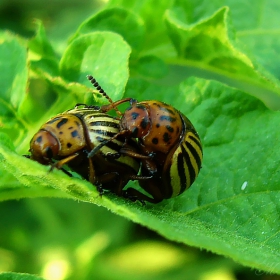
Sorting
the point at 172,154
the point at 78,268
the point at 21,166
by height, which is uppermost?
the point at 21,166

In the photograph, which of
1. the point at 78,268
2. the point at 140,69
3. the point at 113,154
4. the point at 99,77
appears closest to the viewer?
the point at 113,154

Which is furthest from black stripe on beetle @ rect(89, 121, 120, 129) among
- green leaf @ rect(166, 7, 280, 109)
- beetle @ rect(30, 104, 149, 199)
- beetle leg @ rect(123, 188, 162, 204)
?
green leaf @ rect(166, 7, 280, 109)

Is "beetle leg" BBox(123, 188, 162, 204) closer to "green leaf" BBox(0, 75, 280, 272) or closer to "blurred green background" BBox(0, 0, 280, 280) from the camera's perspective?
"green leaf" BBox(0, 75, 280, 272)

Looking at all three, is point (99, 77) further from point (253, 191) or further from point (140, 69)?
point (253, 191)

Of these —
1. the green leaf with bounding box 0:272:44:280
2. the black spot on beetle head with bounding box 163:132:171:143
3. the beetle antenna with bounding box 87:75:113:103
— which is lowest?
the green leaf with bounding box 0:272:44:280

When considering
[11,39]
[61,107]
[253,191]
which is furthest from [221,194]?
[11,39]

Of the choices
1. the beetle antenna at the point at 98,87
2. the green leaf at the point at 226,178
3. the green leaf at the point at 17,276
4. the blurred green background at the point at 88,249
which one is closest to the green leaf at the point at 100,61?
the beetle antenna at the point at 98,87
